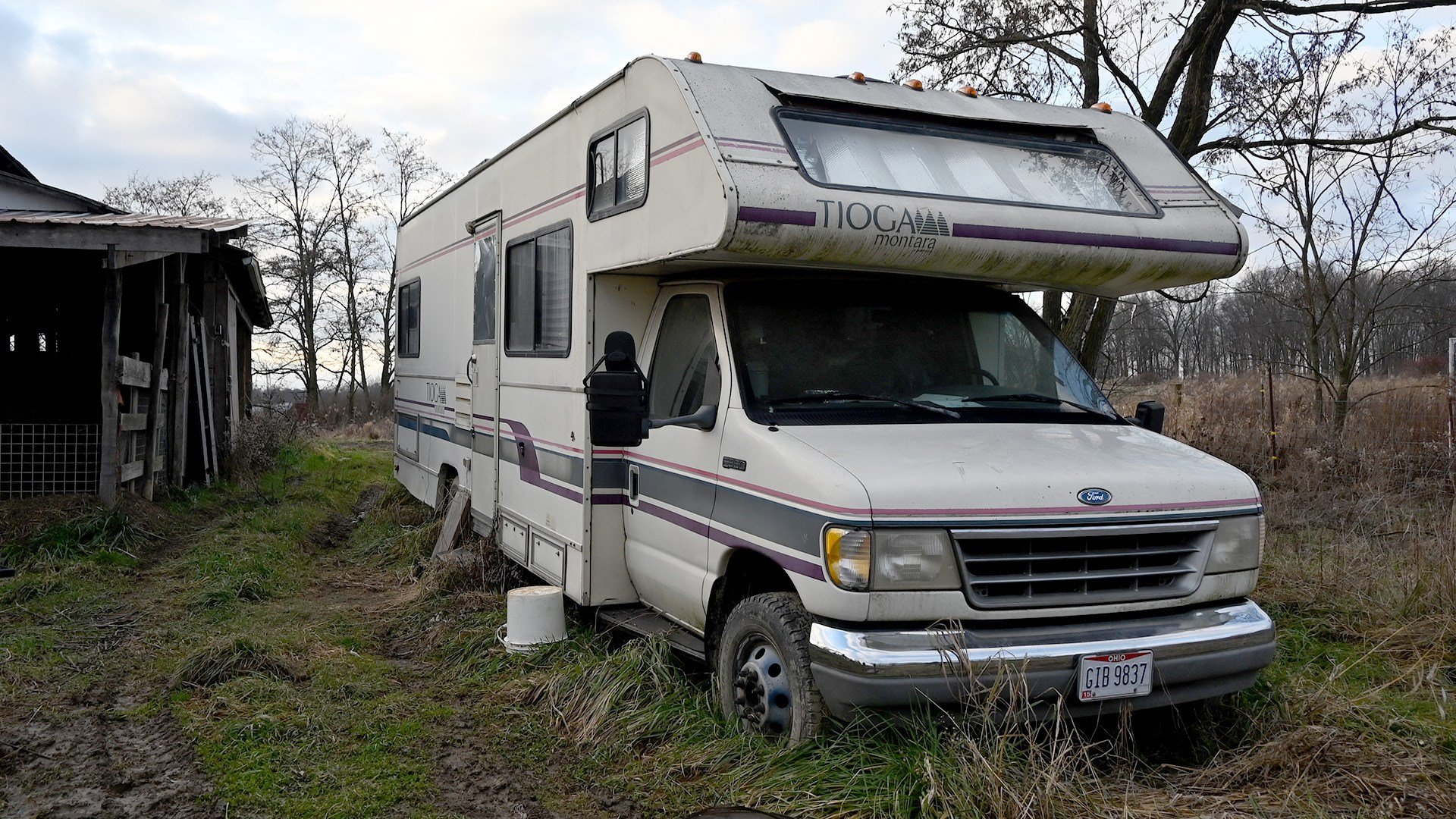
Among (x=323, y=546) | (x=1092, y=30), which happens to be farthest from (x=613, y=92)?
(x=1092, y=30)

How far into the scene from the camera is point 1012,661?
3.69 m

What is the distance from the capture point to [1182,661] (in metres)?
3.92

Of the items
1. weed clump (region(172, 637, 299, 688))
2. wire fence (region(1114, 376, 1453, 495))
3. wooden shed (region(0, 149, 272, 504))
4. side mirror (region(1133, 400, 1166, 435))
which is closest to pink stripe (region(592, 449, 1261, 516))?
side mirror (region(1133, 400, 1166, 435))

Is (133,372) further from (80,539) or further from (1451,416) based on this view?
(1451,416)

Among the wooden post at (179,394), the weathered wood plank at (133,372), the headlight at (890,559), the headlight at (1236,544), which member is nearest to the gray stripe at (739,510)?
the headlight at (890,559)

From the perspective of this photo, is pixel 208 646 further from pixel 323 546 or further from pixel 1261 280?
pixel 1261 280

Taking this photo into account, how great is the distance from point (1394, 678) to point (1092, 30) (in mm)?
7964

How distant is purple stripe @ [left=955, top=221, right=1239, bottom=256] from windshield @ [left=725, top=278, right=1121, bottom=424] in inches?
24.9

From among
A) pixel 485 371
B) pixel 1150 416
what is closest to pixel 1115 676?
pixel 1150 416

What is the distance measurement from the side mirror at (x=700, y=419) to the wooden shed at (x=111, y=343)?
625cm

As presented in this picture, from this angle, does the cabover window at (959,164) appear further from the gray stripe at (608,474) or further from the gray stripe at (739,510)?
the gray stripe at (608,474)

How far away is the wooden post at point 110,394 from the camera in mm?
9188

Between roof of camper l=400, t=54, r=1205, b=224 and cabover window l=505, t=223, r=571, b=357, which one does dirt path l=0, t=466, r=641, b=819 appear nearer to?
cabover window l=505, t=223, r=571, b=357

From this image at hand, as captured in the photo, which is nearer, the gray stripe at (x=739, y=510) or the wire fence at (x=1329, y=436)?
the gray stripe at (x=739, y=510)
